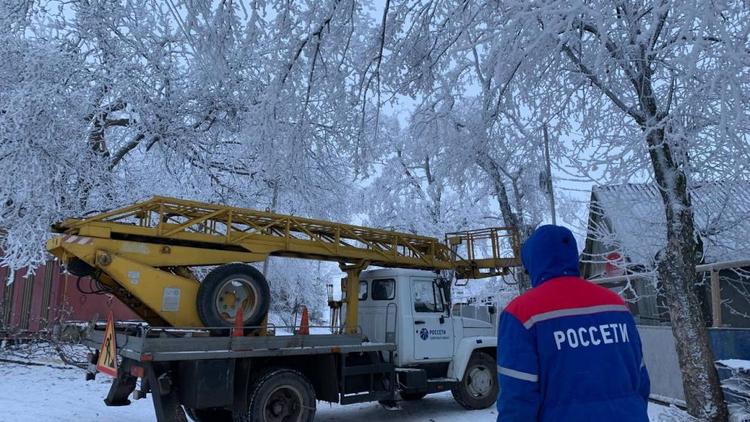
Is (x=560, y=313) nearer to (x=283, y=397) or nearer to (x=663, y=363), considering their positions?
(x=283, y=397)

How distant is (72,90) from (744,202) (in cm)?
1264

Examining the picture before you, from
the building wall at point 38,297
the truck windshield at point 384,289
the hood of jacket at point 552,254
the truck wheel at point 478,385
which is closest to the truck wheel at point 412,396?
the truck wheel at point 478,385

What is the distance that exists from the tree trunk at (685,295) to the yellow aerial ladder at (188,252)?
4.33 meters

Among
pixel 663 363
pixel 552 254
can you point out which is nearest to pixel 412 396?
pixel 663 363

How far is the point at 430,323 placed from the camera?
983 cm

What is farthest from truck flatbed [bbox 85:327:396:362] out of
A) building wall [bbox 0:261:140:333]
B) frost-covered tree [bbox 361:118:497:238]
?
frost-covered tree [bbox 361:118:497:238]

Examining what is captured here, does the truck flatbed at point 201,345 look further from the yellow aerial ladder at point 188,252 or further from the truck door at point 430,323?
the truck door at point 430,323

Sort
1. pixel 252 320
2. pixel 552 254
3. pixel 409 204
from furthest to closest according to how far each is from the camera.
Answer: pixel 409 204 < pixel 252 320 < pixel 552 254

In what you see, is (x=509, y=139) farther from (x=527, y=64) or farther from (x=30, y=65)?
(x=30, y=65)

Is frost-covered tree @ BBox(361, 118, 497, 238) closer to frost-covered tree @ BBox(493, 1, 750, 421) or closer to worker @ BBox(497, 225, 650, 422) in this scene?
frost-covered tree @ BBox(493, 1, 750, 421)

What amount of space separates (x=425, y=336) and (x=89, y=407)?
5.26 metres

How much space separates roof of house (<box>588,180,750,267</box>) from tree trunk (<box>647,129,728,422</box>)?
812 millimetres

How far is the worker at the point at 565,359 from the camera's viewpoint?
232 centimetres

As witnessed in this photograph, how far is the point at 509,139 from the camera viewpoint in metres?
12.8
